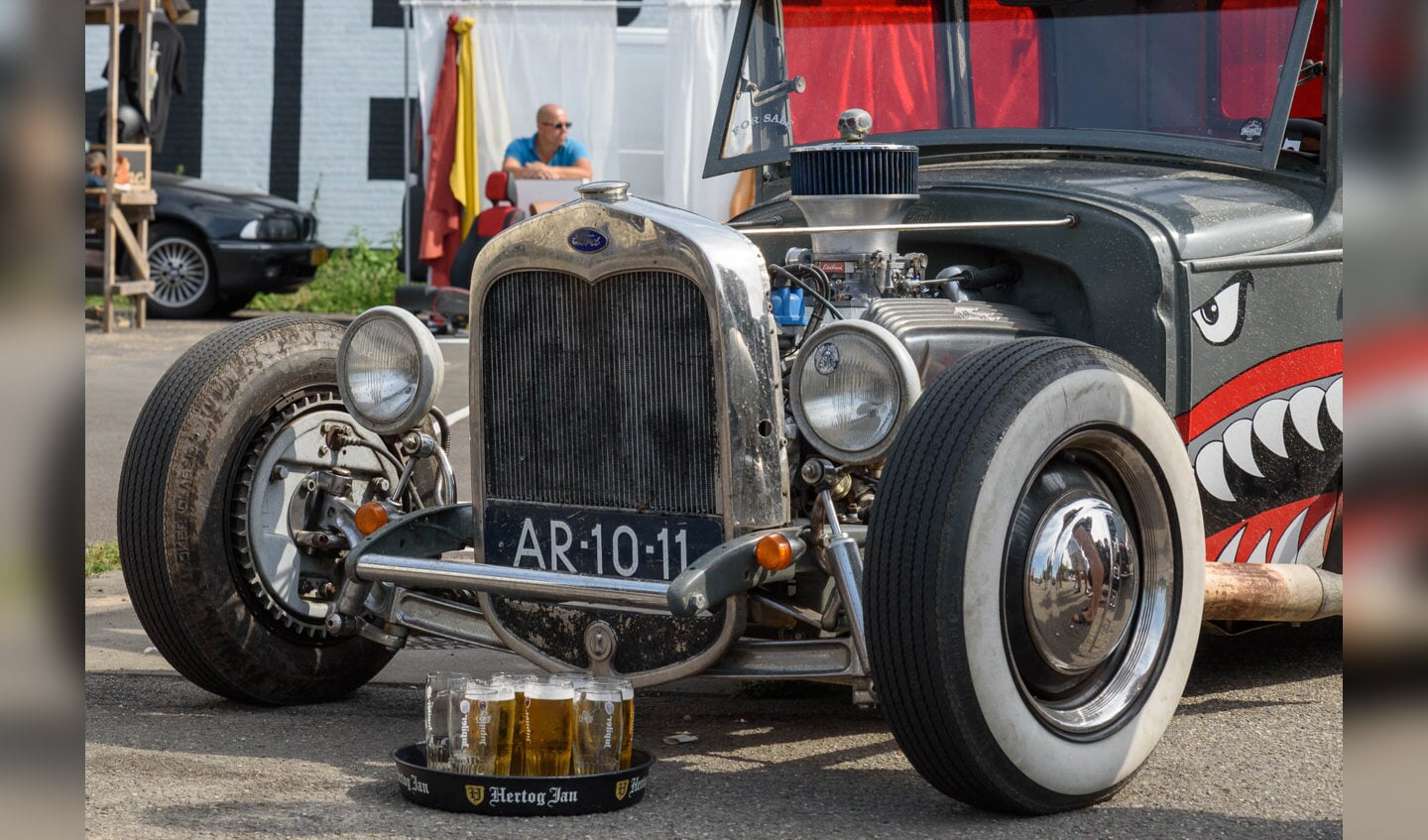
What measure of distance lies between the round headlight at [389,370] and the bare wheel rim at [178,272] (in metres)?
11.5

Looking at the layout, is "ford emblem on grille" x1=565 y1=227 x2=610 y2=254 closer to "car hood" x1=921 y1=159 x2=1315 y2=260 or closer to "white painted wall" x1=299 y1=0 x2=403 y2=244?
"car hood" x1=921 y1=159 x2=1315 y2=260

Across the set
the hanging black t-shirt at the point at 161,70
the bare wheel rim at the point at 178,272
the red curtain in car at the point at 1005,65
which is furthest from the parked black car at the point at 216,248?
the red curtain in car at the point at 1005,65

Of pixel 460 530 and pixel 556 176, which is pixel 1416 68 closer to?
pixel 460 530

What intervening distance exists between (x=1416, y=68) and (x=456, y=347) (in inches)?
472

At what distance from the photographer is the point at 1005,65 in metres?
4.62

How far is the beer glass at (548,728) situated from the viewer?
321 centimetres

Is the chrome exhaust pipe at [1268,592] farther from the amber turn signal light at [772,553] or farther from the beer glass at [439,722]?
the beer glass at [439,722]

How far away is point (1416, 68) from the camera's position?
93cm

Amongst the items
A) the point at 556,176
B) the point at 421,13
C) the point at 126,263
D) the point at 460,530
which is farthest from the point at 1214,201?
the point at 126,263

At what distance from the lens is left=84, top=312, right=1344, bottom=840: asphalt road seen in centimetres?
308

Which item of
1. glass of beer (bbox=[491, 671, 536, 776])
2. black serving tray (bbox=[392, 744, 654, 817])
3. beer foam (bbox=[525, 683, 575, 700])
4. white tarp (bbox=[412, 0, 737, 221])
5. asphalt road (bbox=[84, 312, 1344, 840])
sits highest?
white tarp (bbox=[412, 0, 737, 221])

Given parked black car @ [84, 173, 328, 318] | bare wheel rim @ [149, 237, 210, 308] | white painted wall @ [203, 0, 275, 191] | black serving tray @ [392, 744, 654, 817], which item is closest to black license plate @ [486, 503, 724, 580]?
black serving tray @ [392, 744, 654, 817]

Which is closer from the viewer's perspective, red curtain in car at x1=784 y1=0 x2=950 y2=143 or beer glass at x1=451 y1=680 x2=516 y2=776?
beer glass at x1=451 y1=680 x2=516 y2=776

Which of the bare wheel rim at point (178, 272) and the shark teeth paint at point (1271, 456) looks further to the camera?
the bare wheel rim at point (178, 272)
